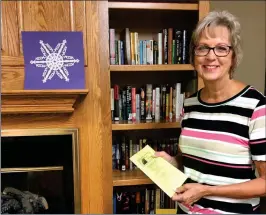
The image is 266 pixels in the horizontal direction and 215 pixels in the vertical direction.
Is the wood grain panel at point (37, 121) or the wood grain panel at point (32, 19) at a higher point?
the wood grain panel at point (32, 19)

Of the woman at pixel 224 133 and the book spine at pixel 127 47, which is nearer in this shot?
the woman at pixel 224 133

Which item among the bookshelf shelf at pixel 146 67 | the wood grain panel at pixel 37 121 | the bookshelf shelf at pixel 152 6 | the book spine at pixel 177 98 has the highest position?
the bookshelf shelf at pixel 152 6

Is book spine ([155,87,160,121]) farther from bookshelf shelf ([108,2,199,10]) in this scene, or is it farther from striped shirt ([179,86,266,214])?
striped shirt ([179,86,266,214])

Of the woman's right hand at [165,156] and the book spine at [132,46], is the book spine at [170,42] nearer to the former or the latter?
the book spine at [132,46]

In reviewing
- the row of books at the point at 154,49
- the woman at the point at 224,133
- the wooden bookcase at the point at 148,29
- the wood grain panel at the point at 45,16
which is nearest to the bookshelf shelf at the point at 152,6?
the wooden bookcase at the point at 148,29

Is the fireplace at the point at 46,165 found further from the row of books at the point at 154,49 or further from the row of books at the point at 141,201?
the row of books at the point at 154,49

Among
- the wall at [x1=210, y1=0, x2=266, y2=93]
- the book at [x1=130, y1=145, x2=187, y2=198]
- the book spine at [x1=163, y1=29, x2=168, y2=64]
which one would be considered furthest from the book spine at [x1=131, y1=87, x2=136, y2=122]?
the wall at [x1=210, y1=0, x2=266, y2=93]

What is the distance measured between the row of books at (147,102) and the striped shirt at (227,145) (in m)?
0.69

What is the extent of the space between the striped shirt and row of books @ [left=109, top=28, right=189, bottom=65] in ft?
2.31

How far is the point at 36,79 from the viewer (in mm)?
1413

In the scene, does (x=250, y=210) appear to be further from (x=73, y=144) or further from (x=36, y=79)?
(x=36, y=79)

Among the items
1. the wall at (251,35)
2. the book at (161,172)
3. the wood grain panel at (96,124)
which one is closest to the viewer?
the book at (161,172)

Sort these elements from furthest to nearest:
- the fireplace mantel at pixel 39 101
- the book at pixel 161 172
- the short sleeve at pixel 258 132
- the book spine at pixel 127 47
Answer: the book spine at pixel 127 47 → the fireplace mantel at pixel 39 101 → the book at pixel 161 172 → the short sleeve at pixel 258 132

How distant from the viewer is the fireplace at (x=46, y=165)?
1.52 metres
